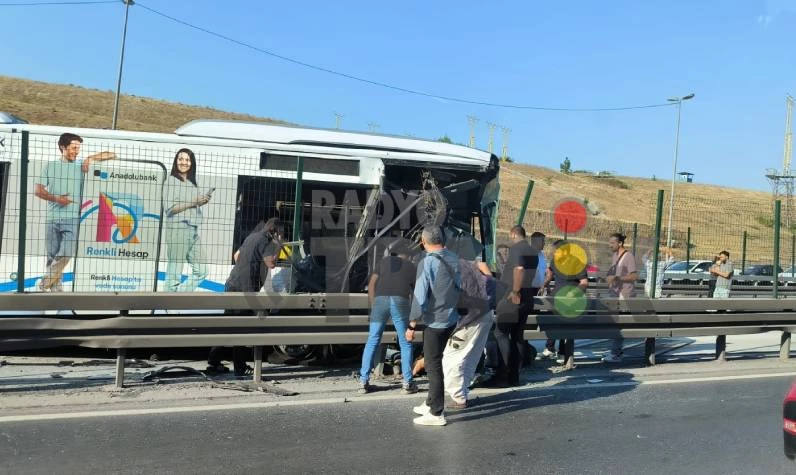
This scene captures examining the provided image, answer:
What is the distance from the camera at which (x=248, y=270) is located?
7.82 metres

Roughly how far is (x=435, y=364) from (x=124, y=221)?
4.60 meters

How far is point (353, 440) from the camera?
5363mm

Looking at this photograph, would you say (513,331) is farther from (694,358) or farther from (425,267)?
(694,358)

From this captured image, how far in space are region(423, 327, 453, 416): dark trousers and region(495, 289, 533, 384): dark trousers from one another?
1.57 meters

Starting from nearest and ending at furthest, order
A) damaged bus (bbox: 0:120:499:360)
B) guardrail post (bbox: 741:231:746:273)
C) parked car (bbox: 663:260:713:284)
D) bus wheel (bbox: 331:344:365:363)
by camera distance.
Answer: damaged bus (bbox: 0:120:499:360) < bus wheel (bbox: 331:344:365:363) < guardrail post (bbox: 741:231:746:273) < parked car (bbox: 663:260:713:284)


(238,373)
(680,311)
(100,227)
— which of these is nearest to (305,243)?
(238,373)

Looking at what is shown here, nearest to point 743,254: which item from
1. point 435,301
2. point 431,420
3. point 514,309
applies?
point 514,309

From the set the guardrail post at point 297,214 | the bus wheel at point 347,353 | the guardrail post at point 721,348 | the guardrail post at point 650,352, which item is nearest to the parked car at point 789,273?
the guardrail post at point 721,348

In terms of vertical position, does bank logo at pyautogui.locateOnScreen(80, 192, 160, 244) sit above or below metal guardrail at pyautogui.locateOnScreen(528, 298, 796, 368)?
above

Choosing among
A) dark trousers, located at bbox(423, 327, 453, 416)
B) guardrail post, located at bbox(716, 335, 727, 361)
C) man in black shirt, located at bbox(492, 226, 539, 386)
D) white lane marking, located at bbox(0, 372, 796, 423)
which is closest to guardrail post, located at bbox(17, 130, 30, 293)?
white lane marking, located at bbox(0, 372, 796, 423)

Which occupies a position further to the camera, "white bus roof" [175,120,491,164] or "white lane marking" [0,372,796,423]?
"white bus roof" [175,120,491,164]

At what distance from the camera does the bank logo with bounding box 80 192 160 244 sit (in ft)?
27.3

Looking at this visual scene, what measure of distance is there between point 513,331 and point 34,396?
4852 mm

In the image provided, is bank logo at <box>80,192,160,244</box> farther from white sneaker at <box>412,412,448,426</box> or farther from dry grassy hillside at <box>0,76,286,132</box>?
dry grassy hillside at <box>0,76,286,132</box>
